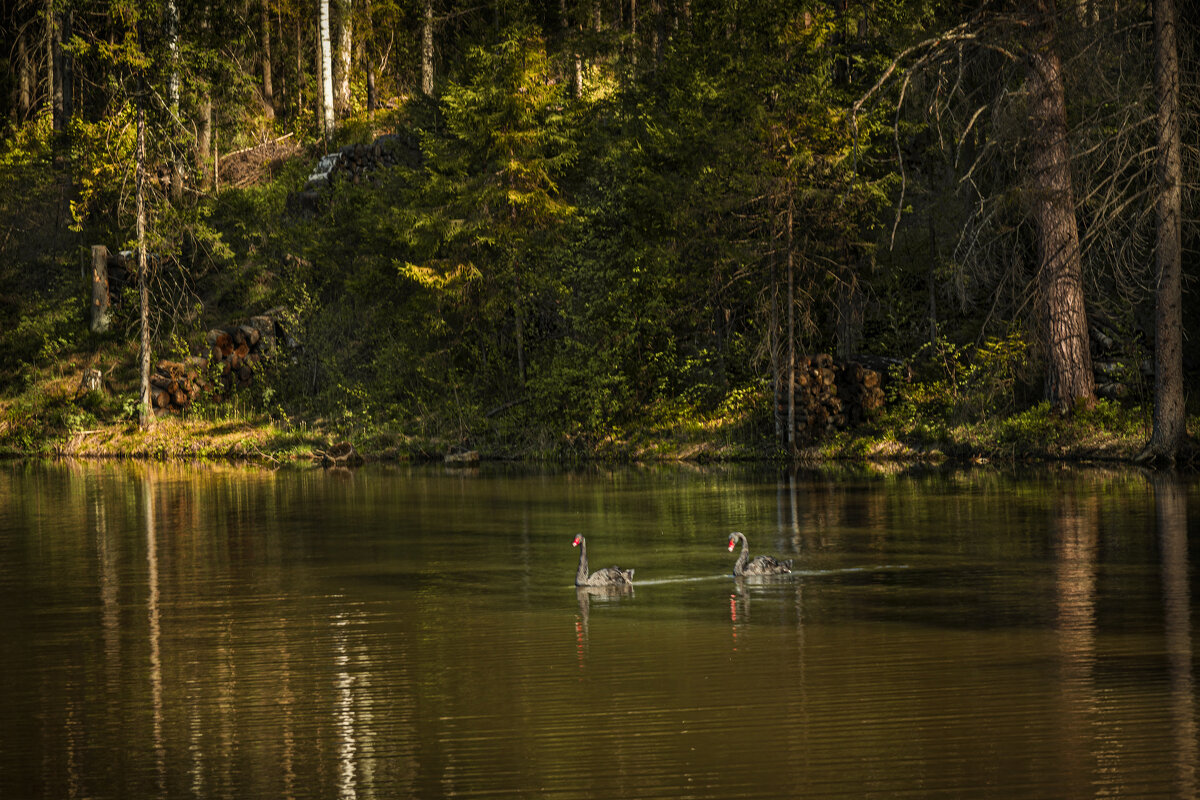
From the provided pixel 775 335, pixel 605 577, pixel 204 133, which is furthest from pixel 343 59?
pixel 605 577

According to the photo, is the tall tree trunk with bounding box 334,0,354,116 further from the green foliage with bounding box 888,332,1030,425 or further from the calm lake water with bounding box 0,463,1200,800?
the calm lake water with bounding box 0,463,1200,800

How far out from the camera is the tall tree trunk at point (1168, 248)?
95.2 ft

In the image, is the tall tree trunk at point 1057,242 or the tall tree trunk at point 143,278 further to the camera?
the tall tree trunk at point 143,278

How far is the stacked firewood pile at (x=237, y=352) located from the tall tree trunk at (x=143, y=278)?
2379 millimetres

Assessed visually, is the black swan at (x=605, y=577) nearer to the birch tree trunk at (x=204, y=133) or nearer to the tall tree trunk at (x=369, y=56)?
the birch tree trunk at (x=204, y=133)

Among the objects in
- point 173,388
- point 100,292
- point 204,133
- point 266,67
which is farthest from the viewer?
point 266,67

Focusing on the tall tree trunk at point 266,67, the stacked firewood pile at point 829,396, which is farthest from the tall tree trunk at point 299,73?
the stacked firewood pile at point 829,396

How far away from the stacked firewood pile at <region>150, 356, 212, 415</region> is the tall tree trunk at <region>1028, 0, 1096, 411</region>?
2649 centimetres

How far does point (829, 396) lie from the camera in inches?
1447

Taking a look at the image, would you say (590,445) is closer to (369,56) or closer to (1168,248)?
(1168,248)

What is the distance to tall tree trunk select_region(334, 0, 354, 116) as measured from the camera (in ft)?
195

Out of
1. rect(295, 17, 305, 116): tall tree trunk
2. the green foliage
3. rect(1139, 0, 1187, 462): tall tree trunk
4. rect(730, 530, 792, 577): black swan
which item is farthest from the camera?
rect(295, 17, 305, 116): tall tree trunk

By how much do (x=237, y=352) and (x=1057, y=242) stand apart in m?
26.4

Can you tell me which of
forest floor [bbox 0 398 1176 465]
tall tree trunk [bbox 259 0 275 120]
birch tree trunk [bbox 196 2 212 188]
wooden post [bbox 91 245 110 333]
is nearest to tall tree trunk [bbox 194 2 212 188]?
birch tree trunk [bbox 196 2 212 188]
